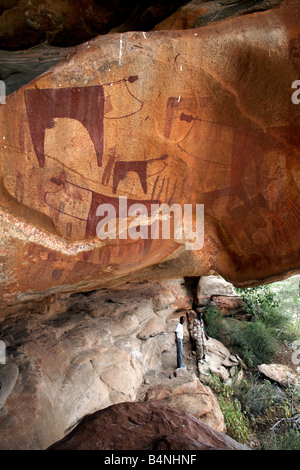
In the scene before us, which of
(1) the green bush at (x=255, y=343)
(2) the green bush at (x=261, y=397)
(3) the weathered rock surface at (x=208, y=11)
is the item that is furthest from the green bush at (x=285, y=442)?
(3) the weathered rock surface at (x=208, y=11)

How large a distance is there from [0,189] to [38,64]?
94.8 inches

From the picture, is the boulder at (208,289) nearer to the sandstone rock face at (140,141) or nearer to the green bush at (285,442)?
the green bush at (285,442)

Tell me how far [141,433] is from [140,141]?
1.86m

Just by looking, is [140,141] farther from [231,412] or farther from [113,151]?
[231,412]

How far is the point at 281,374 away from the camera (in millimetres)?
5852

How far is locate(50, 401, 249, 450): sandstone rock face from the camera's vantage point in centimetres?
162

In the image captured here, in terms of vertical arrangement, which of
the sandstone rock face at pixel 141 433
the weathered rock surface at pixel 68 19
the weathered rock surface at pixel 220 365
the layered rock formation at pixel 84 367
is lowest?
the weathered rock surface at pixel 220 365

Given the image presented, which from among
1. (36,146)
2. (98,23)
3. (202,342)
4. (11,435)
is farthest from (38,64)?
(202,342)

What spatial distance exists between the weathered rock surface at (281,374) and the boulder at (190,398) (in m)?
2.34

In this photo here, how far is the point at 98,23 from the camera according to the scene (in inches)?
137

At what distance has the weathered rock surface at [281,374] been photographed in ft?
18.3

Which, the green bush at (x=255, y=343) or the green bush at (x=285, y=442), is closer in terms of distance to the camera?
the green bush at (x=285, y=442)

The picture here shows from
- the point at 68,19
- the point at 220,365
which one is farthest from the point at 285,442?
the point at 68,19

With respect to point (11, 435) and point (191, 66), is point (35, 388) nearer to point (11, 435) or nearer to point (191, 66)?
point (11, 435)
